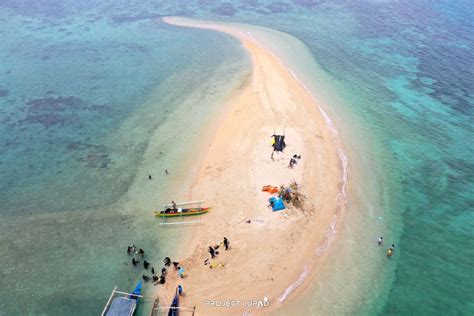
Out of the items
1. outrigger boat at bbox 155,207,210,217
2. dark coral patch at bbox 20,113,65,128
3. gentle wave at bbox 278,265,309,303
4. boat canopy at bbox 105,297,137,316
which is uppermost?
dark coral patch at bbox 20,113,65,128

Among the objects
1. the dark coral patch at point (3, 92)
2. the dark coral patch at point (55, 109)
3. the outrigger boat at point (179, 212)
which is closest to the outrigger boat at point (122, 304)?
the outrigger boat at point (179, 212)

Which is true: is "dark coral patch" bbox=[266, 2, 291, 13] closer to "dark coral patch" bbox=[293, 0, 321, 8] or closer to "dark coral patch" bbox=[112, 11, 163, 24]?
"dark coral patch" bbox=[293, 0, 321, 8]

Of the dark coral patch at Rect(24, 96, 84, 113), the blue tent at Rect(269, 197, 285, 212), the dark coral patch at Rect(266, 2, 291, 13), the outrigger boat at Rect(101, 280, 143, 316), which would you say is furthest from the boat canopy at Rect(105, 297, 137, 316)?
the dark coral patch at Rect(266, 2, 291, 13)

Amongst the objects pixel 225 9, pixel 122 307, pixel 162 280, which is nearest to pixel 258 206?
pixel 162 280

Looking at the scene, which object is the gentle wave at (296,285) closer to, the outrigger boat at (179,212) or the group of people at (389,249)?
the group of people at (389,249)

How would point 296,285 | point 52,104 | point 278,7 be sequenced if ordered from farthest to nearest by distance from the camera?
point 278,7 < point 52,104 < point 296,285

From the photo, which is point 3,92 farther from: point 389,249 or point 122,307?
point 389,249

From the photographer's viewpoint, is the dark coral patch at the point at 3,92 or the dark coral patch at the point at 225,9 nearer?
the dark coral patch at the point at 3,92
